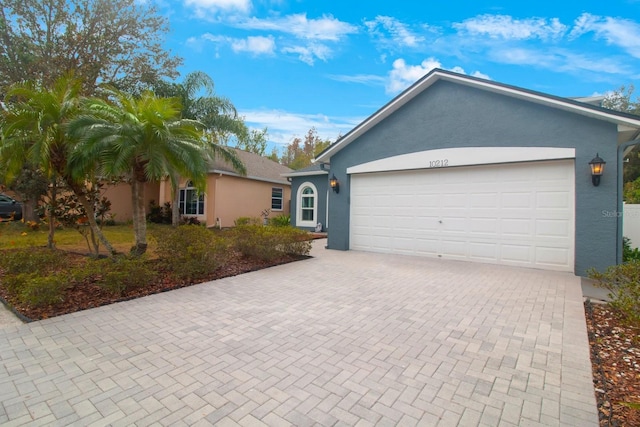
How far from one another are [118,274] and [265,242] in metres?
3.48

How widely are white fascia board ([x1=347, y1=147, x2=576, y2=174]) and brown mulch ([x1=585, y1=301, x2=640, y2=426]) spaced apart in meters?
3.92

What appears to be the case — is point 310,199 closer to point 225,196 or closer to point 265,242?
point 225,196

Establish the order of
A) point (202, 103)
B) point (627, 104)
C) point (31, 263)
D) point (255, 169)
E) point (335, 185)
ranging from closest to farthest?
point (31, 263) < point (335, 185) < point (202, 103) < point (255, 169) < point (627, 104)

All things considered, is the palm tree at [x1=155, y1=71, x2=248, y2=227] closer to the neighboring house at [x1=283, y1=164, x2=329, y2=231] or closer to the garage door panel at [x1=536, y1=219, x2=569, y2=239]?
the neighboring house at [x1=283, y1=164, x2=329, y2=231]

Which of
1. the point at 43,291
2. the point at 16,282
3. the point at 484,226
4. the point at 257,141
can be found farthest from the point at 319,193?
the point at 257,141

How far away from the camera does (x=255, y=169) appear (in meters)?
19.6

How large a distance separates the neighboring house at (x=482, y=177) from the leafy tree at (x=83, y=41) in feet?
38.6

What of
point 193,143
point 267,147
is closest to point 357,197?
point 193,143

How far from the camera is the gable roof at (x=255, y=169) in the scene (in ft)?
54.8

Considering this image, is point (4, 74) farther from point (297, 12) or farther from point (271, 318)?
point (271, 318)

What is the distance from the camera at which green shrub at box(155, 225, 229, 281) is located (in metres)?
6.22

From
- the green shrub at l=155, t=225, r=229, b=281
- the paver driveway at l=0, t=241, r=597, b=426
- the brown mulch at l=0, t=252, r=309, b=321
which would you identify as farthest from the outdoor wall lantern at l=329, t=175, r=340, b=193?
A: the paver driveway at l=0, t=241, r=597, b=426

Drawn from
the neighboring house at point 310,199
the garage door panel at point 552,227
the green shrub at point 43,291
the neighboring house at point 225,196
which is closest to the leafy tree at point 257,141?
the neighboring house at point 225,196

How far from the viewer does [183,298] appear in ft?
17.2
